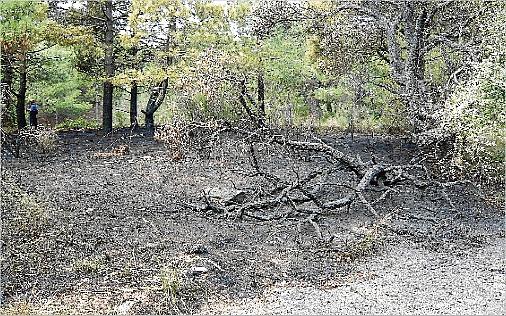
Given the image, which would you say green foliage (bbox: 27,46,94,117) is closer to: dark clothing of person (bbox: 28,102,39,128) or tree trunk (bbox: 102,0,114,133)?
dark clothing of person (bbox: 28,102,39,128)

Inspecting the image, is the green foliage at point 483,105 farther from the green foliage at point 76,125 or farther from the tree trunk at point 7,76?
the green foliage at point 76,125

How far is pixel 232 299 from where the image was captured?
17.1 ft

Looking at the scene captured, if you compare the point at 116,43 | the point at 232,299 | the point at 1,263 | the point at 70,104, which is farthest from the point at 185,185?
the point at 70,104

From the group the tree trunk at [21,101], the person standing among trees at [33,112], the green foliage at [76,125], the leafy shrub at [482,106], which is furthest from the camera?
the green foliage at [76,125]

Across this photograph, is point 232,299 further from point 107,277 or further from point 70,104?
point 70,104

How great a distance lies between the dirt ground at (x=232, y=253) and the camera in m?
5.17

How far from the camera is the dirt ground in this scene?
17.0ft

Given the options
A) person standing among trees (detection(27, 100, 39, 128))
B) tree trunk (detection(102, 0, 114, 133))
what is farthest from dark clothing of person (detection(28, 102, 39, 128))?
tree trunk (detection(102, 0, 114, 133))

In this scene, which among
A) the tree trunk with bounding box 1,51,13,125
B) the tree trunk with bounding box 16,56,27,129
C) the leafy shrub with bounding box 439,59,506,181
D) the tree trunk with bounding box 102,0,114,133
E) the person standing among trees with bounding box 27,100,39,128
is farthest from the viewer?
the person standing among trees with bounding box 27,100,39,128

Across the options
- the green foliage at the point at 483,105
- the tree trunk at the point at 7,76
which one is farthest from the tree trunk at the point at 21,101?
the green foliage at the point at 483,105

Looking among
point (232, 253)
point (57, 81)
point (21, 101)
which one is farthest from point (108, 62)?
point (232, 253)

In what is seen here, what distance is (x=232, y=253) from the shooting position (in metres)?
6.50

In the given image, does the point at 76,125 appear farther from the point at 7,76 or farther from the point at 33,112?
the point at 7,76

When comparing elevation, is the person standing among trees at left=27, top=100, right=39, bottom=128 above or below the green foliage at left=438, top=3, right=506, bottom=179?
below
